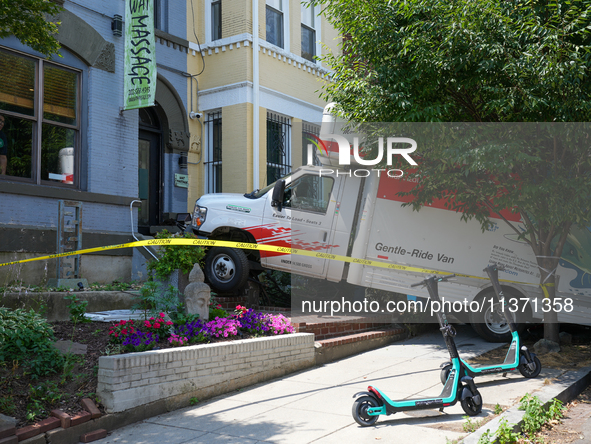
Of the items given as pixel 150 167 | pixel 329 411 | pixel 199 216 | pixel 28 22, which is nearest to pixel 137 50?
pixel 150 167

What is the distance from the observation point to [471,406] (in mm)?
5066

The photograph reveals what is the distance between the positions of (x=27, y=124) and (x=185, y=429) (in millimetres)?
7070

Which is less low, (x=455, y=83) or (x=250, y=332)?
(x=455, y=83)

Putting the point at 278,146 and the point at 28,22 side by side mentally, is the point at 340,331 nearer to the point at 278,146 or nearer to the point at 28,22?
the point at 28,22

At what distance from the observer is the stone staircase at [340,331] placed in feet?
25.6

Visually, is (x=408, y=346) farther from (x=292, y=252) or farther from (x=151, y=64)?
(x=151, y=64)

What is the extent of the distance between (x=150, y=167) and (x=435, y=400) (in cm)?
977

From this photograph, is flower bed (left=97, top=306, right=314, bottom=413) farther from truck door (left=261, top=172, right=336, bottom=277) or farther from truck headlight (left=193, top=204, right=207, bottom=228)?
truck headlight (left=193, top=204, right=207, bottom=228)

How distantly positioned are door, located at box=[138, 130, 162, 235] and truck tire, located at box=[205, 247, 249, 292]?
14.3ft

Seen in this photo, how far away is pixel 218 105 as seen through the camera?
13664 millimetres

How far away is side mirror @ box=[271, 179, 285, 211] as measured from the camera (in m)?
8.95

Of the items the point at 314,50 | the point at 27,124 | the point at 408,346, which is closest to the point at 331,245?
the point at 408,346

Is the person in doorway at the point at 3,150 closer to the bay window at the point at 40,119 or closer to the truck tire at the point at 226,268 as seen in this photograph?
the bay window at the point at 40,119

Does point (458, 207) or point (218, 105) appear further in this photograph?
point (218, 105)
